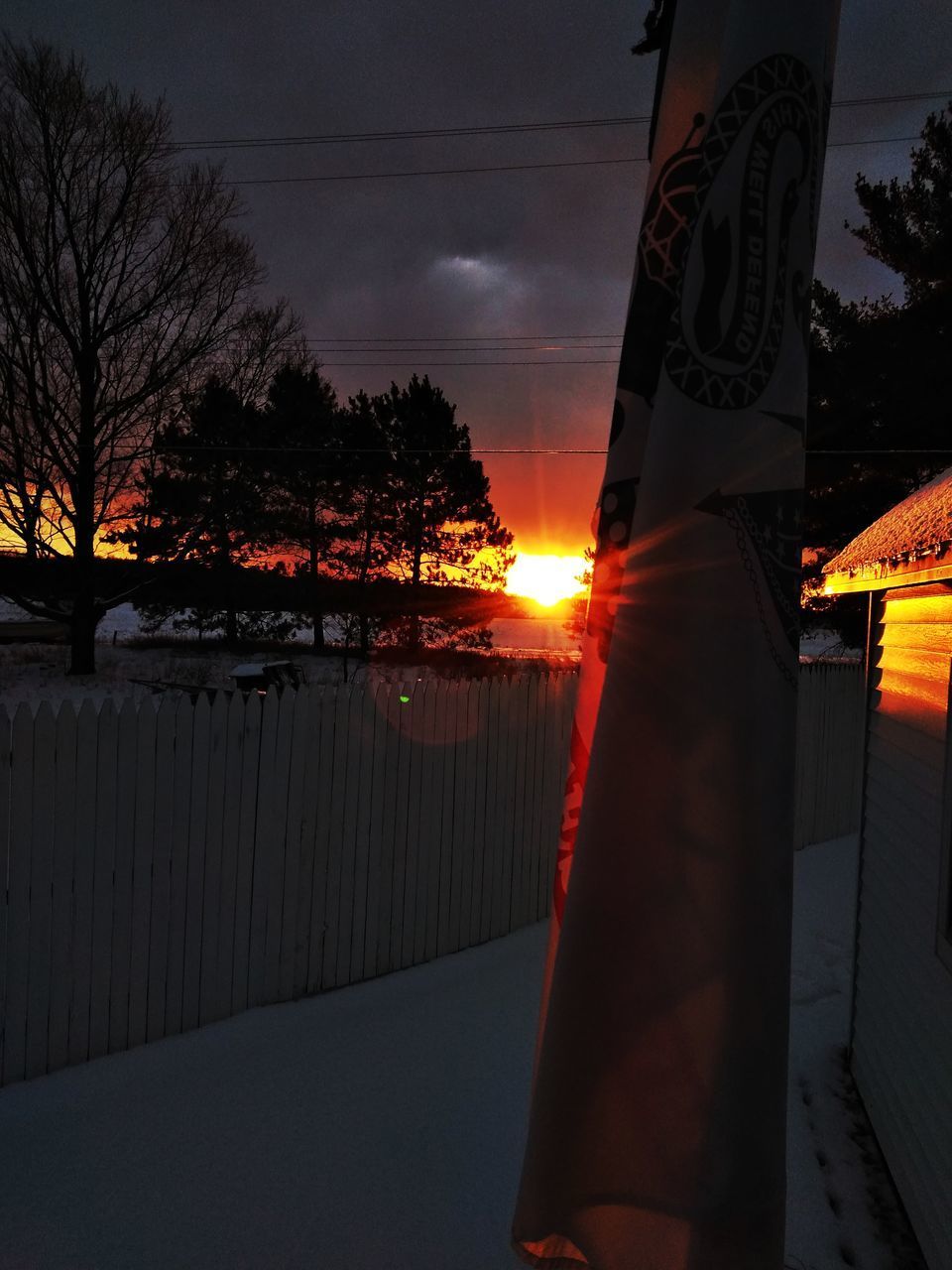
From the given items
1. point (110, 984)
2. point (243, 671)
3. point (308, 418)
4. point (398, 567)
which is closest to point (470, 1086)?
point (110, 984)

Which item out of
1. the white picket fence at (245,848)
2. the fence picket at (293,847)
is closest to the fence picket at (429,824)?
the white picket fence at (245,848)

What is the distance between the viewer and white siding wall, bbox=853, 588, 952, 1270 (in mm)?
2979

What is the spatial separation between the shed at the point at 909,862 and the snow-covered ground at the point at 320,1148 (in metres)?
0.35

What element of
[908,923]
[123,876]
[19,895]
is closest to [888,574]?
[908,923]

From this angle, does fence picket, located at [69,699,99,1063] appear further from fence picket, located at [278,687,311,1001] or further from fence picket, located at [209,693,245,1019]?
fence picket, located at [278,687,311,1001]

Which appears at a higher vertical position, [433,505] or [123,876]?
[433,505]

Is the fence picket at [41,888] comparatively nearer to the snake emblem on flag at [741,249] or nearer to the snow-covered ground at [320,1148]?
the snow-covered ground at [320,1148]

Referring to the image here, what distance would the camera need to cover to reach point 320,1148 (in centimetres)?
351

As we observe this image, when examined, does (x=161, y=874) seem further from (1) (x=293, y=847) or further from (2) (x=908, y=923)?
(2) (x=908, y=923)

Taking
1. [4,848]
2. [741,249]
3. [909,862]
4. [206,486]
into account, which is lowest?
[4,848]

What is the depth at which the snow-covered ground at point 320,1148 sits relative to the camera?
2.95 meters

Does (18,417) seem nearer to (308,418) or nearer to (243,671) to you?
(243,671)

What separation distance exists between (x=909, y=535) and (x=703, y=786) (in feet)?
8.42

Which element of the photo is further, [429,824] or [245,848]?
[429,824]
